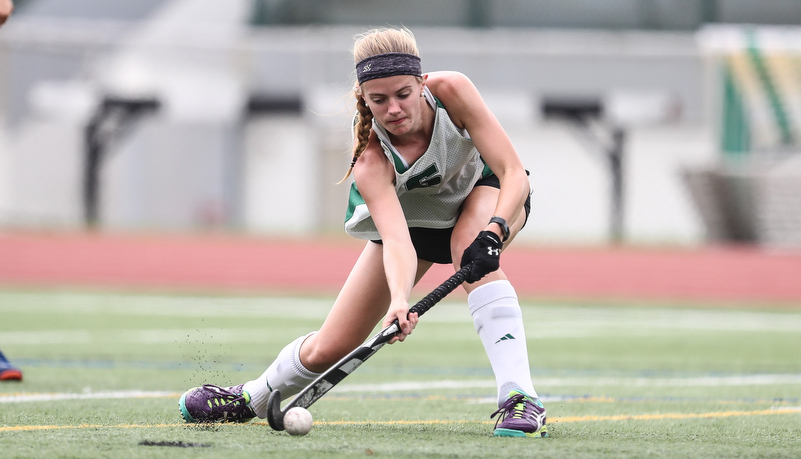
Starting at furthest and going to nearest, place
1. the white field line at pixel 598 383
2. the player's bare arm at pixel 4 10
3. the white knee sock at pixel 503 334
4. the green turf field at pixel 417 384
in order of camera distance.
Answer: the white field line at pixel 598 383 < the player's bare arm at pixel 4 10 < the white knee sock at pixel 503 334 < the green turf field at pixel 417 384

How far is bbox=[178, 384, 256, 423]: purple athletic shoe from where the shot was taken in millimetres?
3875

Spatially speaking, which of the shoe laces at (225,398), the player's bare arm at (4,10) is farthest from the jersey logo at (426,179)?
the player's bare arm at (4,10)

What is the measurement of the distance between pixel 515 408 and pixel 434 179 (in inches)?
33.2

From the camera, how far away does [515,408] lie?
3527mm

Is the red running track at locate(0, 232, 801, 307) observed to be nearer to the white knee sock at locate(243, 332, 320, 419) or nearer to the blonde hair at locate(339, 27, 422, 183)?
the white knee sock at locate(243, 332, 320, 419)

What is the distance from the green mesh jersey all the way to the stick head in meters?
0.74

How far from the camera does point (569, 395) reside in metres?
5.16

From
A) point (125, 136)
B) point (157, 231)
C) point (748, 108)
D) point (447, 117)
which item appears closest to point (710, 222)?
point (748, 108)

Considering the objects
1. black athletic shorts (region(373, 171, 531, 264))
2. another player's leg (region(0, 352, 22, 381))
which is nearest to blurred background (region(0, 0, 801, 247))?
another player's leg (region(0, 352, 22, 381))

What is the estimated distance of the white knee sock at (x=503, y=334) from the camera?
3633mm

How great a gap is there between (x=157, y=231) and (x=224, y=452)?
1686 cm

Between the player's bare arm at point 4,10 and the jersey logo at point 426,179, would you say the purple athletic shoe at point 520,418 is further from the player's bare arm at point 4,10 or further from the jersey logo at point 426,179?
the player's bare arm at point 4,10

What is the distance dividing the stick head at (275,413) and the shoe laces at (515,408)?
0.73m

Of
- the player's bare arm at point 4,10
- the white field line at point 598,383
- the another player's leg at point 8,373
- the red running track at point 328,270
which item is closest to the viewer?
the player's bare arm at point 4,10
